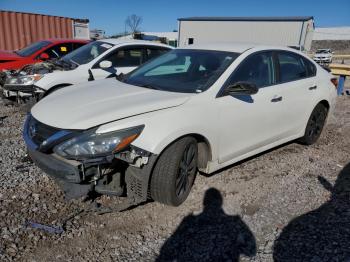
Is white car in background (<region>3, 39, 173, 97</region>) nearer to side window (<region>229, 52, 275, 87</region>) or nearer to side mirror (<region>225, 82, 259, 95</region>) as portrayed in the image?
side window (<region>229, 52, 275, 87</region>)

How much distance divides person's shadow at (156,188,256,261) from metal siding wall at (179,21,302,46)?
3175 centimetres

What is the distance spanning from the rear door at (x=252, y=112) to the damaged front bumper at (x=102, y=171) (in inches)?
40.1

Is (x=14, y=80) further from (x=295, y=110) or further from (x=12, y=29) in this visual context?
(x=12, y=29)

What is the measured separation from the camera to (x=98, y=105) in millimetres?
3006

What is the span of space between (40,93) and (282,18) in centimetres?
3379

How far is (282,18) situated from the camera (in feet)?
113

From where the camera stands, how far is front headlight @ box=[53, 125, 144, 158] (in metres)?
2.61

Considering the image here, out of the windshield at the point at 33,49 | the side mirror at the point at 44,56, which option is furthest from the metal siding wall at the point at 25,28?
the side mirror at the point at 44,56

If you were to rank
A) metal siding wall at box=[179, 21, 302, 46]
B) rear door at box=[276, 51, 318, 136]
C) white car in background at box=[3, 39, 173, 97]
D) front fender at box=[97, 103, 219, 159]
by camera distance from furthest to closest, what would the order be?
metal siding wall at box=[179, 21, 302, 46], white car in background at box=[3, 39, 173, 97], rear door at box=[276, 51, 318, 136], front fender at box=[97, 103, 219, 159]

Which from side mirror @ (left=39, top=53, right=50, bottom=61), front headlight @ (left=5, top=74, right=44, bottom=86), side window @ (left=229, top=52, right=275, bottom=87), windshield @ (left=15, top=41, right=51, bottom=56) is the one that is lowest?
front headlight @ (left=5, top=74, right=44, bottom=86)

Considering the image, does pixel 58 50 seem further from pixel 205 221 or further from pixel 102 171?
pixel 205 221

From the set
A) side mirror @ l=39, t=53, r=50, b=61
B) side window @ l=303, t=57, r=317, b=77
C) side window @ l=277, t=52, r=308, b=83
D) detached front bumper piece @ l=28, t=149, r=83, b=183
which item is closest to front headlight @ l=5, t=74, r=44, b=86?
side mirror @ l=39, t=53, r=50, b=61

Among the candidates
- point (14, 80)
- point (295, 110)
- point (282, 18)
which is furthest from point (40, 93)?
point (282, 18)

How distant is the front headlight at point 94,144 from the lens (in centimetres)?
261
